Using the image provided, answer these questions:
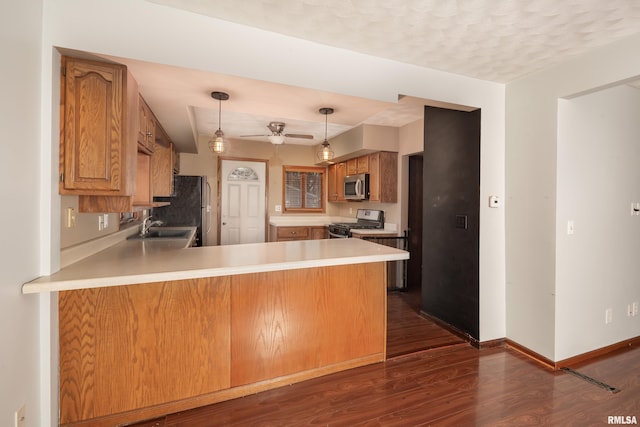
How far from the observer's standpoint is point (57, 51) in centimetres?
161

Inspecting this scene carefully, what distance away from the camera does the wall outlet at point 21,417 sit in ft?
4.35

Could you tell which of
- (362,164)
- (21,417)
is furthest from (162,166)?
(362,164)

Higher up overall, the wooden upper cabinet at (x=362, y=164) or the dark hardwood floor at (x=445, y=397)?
the wooden upper cabinet at (x=362, y=164)

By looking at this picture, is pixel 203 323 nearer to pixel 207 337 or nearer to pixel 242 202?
pixel 207 337

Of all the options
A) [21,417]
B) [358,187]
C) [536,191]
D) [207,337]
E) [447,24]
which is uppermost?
[447,24]

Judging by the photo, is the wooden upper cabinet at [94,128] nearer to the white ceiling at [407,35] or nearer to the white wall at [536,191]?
the white ceiling at [407,35]

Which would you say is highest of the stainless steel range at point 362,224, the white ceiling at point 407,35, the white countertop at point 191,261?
the white ceiling at point 407,35

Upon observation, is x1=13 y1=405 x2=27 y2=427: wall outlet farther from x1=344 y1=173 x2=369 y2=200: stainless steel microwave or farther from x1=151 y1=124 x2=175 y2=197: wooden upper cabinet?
x1=344 y1=173 x2=369 y2=200: stainless steel microwave

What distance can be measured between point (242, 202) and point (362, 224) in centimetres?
231

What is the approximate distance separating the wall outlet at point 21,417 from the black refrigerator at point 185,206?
3119mm

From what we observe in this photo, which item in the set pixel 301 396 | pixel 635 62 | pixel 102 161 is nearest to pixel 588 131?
pixel 635 62

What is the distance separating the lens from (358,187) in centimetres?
474

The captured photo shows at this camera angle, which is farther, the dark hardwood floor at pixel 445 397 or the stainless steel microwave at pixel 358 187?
the stainless steel microwave at pixel 358 187

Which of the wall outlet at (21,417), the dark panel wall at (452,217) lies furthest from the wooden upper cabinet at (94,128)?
the dark panel wall at (452,217)
